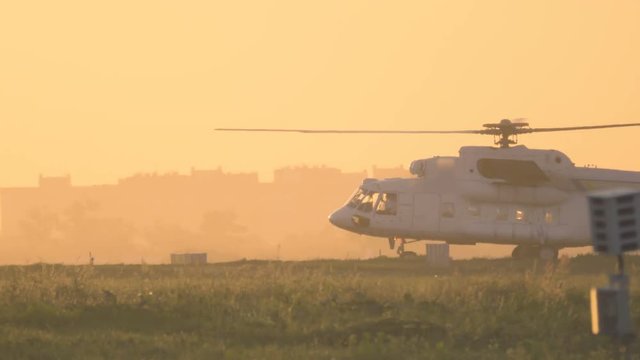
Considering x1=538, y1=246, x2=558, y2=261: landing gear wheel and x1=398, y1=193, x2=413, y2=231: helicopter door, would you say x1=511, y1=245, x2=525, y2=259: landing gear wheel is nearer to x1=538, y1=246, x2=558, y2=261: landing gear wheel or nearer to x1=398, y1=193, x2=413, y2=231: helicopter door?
x1=538, y1=246, x2=558, y2=261: landing gear wheel

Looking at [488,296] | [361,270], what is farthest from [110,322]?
[361,270]

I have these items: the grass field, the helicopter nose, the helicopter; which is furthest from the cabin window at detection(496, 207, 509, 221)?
the grass field

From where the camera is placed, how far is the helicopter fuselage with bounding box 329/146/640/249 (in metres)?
49.1

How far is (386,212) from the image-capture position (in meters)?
49.8

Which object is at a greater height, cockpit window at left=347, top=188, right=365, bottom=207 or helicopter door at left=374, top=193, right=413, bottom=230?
cockpit window at left=347, top=188, right=365, bottom=207

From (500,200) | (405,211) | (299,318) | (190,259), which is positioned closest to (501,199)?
(500,200)

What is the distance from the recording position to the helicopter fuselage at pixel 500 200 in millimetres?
49125

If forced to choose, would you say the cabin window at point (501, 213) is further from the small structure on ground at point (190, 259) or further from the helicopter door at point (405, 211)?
the small structure on ground at point (190, 259)

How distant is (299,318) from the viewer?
30438mm

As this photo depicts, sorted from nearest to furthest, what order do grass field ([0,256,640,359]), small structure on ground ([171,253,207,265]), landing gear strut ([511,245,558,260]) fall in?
1. grass field ([0,256,640,359])
2. landing gear strut ([511,245,558,260])
3. small structure on ground ([171,253,207,265])

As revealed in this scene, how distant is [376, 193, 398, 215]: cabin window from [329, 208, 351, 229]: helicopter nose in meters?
1.37

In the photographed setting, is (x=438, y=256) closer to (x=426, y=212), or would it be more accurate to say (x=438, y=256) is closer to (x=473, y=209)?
(x=426, y=212)

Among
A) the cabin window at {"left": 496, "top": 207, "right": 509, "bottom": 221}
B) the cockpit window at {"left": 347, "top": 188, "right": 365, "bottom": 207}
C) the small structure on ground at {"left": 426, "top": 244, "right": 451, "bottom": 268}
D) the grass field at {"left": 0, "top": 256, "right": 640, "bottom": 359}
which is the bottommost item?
the grass field at {"left": 0, "top": 256, "right": 640, "bottom": 359}

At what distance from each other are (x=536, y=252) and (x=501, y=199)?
7.54ft
